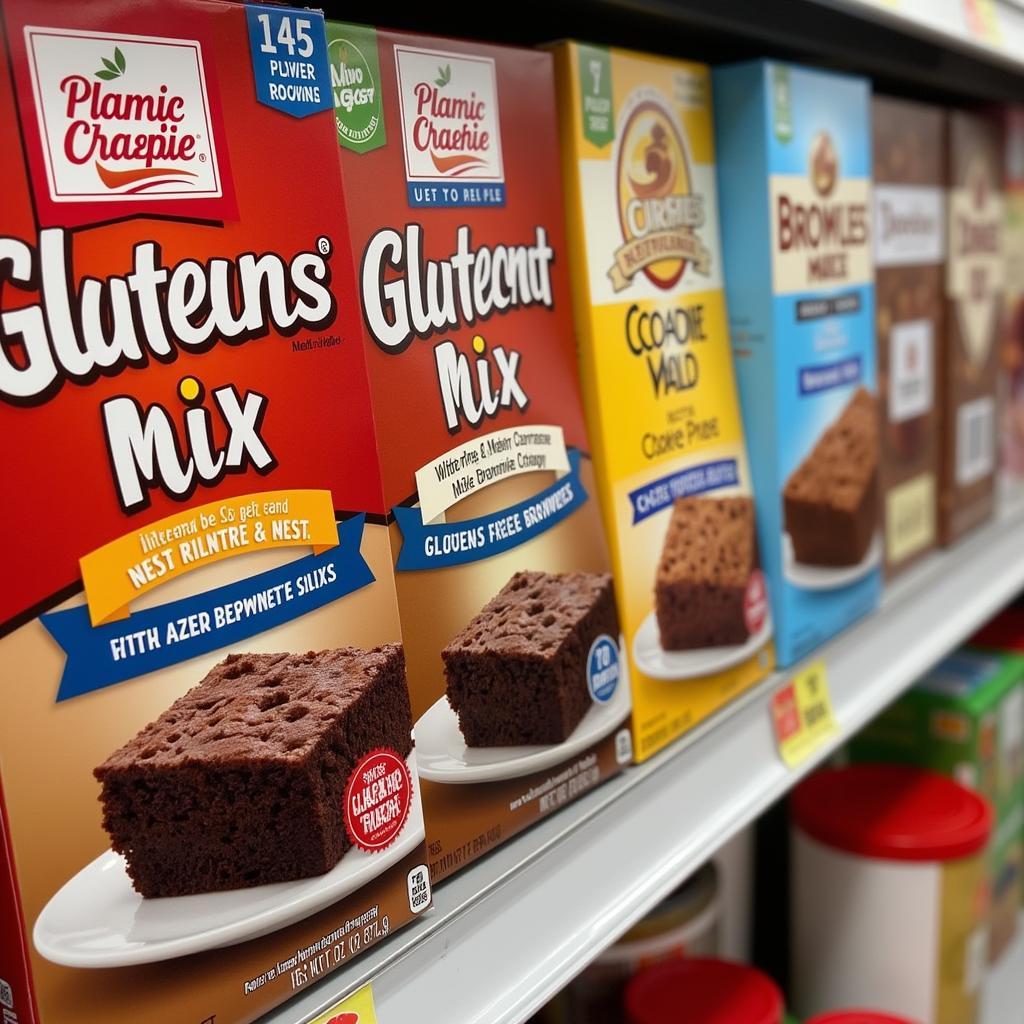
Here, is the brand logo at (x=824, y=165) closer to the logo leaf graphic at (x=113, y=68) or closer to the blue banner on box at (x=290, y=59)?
the blue banner on box at (x=290, y=59)

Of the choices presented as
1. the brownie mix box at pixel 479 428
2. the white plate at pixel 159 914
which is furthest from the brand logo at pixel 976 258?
the white plate at pixel 159 914

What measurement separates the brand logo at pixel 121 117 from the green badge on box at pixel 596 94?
417 millimetres

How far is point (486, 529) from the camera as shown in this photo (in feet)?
2.74

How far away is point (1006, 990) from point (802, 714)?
3.59 ft

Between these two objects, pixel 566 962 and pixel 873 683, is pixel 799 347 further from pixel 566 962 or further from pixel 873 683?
pixel 566 962

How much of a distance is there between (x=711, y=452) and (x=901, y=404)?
0.51 metres

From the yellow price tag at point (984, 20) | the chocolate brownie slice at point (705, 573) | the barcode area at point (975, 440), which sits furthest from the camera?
the barcode area at point (975, 440)

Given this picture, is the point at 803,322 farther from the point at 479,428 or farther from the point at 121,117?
the point at 121,117

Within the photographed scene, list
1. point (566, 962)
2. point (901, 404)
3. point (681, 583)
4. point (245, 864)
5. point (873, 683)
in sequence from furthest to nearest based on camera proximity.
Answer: point (901, 404) → point (873, 683) → point (681, 583) → point (566, 962) → point (245, 864)

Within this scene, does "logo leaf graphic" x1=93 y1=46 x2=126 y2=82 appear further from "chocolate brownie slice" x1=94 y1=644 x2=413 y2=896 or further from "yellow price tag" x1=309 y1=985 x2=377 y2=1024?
"yellow price tag" x1=309 y1=985 x2=377 y2=1024

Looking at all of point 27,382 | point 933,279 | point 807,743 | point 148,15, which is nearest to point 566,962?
point 807,743

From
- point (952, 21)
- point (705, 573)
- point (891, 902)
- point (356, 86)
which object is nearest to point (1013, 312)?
point (952, 21)

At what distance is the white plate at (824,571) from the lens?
1204mm

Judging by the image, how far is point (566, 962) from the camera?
83 cm
